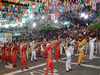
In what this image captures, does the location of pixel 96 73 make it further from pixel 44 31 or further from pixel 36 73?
pixel 44 31

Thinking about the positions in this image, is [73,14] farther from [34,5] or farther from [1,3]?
[1,3]

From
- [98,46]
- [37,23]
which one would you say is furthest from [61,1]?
[37,23]

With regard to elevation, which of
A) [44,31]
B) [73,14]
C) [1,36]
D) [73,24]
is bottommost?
[1,36]

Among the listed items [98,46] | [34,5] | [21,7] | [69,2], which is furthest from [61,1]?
[98,46]

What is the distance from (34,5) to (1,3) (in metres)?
4.25

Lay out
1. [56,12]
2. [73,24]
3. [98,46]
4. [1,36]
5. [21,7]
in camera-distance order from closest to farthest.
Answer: [98,46]
[21,7]
[1,36]
[56,12]
[73,24]

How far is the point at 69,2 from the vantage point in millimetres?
16609

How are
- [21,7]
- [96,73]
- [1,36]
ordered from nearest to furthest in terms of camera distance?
[96,73] < [21,7] < [1,36]

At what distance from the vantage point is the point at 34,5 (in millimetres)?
14484

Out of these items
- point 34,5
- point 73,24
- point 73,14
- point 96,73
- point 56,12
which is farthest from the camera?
point 73,24

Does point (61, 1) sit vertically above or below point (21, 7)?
above

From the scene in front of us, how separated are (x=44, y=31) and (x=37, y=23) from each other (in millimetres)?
5527

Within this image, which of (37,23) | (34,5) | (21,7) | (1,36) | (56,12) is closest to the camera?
(34,5)

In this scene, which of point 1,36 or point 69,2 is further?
point 1,36
